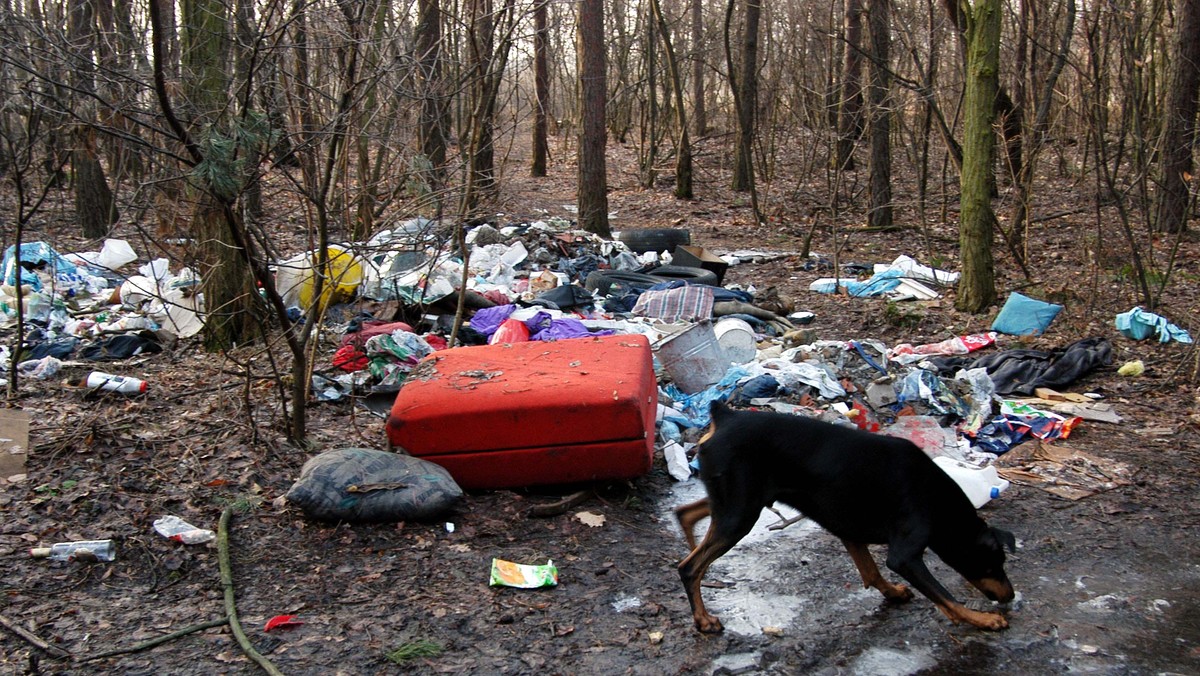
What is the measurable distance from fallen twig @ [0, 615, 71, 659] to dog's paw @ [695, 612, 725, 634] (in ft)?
8.18

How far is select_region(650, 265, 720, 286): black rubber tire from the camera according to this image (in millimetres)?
11109

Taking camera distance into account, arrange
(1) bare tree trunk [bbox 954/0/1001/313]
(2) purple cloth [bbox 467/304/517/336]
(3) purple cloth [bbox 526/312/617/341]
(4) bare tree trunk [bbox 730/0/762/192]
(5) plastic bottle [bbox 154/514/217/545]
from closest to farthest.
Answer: (5) plastic bottle [bbox 154/514/217/545], (3) purple cloth [bbox 526/312/617/341], (2) purple cloth [bbox 467/304/517/336], (1) bare tree trunk [bbox 954/0/1001/313], (4) bare tree trunk [bbox 730/0/762/192]

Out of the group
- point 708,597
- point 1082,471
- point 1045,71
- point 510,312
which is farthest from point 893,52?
point 708,597

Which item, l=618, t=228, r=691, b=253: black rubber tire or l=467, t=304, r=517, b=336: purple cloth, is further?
l=618, t=228, r=691, b=253: black rubber tire

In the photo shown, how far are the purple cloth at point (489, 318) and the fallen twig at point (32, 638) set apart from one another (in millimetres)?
5380

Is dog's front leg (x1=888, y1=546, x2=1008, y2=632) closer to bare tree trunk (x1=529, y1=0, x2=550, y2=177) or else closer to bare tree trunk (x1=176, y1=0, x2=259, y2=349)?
bare tree trunk (x1=176, y1=0, x2=259, y2=349)

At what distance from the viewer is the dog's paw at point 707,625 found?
3.90 metres

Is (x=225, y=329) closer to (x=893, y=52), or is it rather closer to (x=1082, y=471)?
(x=1082, y=471)

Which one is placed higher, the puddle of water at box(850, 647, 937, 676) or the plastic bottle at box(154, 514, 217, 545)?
the plastic bottle at box(154, 514, 217, 545)

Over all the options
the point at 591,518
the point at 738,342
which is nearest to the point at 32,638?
the point at 591,518

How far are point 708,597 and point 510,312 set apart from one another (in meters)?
5.16

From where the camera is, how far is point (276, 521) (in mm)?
4703

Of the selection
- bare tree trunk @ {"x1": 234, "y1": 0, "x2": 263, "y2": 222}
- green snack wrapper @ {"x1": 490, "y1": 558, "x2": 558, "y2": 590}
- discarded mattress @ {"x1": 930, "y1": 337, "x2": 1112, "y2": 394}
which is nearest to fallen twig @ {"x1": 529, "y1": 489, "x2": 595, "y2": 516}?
green snack wrapper @ {"x1": 490, "y1": 558, "x2": 558, "y2": 590}

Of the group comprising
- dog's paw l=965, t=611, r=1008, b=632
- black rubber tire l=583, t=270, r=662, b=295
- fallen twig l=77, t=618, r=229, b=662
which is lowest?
dog's paw l=965, t=611, r=1008, b=632
